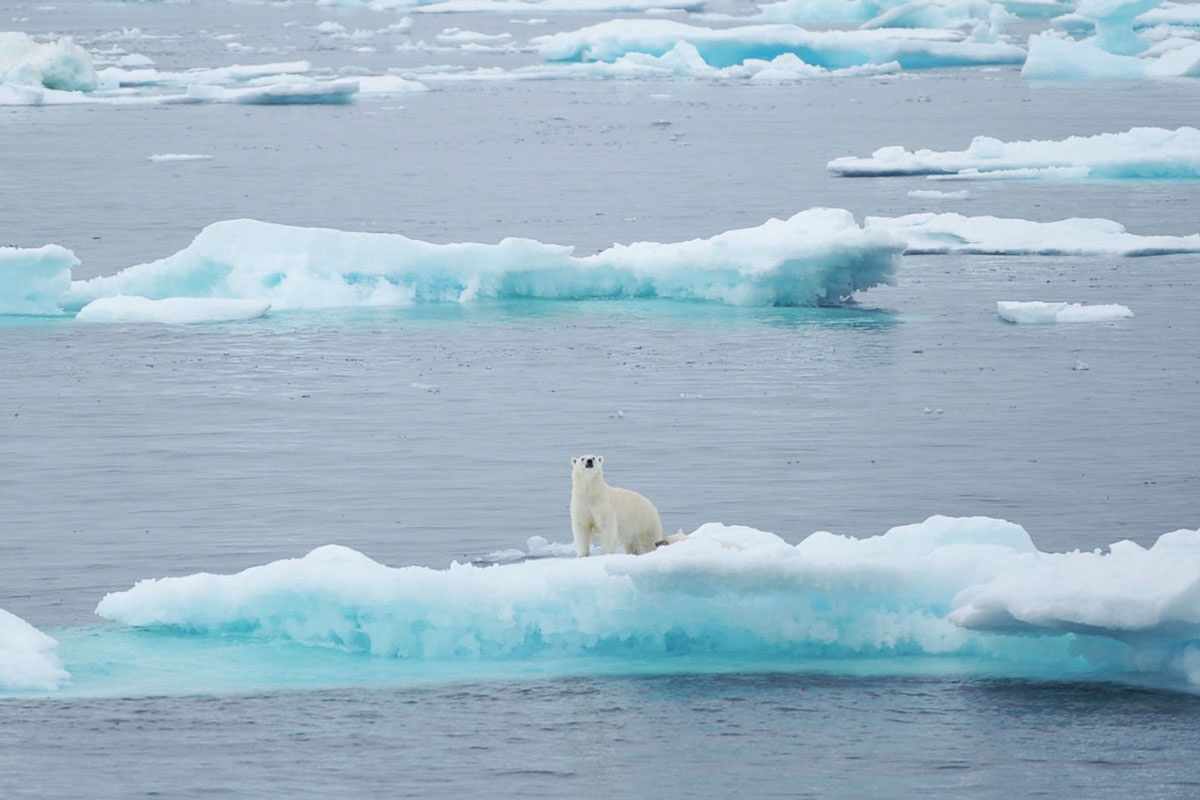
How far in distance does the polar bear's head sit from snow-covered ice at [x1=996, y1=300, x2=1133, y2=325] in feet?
31.0

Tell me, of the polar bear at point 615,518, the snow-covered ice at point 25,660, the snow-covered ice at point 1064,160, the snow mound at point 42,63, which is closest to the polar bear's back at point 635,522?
the polar bear at point 615,518

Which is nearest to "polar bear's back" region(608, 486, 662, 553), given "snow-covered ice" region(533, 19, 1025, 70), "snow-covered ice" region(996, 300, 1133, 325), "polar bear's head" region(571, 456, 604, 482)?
"polar bear's head" region(571, 456, 604, 482)

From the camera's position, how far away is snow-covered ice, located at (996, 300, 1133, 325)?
17969mm

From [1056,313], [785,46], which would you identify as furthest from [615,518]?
[785,46]

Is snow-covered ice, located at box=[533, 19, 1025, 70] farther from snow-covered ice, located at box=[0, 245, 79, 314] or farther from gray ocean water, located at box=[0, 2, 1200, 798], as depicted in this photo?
snow-covered ice, located at box=[0, 245, 79, 314]

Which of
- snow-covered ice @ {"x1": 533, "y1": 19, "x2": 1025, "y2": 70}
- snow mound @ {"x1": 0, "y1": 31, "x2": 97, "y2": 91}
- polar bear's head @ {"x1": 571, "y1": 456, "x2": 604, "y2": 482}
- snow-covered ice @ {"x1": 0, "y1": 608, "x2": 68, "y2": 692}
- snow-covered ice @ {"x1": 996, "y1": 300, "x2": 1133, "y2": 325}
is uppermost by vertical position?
snow-covered ice @ {"x1": 533, "y1": 19, "x2": 1025, "y2": 70}

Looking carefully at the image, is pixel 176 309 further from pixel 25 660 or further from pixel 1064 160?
pixel 1064 160

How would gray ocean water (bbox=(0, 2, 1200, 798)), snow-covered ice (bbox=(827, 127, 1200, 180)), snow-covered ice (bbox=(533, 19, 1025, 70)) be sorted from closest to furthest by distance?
gray ocean water (bbox=(0, 2, 1200, 798)) → snow-covered ice (bbox=(827, 127, 1200, 180)) → snow-covered ice (bbox=(533, 19, 1025, 70))

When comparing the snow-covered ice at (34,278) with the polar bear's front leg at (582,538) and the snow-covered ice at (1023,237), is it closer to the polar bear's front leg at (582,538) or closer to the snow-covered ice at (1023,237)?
the snow-covered ice at (1023,237)

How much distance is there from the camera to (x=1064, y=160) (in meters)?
27.6

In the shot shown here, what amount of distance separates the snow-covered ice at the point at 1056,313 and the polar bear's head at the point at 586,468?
31.0 feet

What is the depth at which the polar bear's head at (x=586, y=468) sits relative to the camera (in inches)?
363

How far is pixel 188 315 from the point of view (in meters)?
18.4

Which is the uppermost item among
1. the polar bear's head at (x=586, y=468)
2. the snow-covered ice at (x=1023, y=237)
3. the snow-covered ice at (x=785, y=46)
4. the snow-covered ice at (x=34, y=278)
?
the snow-covered ice at (x=785, y=46)
